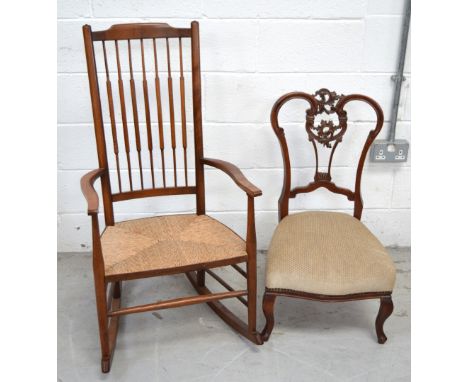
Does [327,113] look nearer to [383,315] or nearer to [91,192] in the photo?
[383,315]

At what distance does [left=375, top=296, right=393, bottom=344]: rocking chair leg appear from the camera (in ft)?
5.36

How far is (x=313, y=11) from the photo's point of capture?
2031 millimetres

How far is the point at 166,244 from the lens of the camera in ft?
5.29

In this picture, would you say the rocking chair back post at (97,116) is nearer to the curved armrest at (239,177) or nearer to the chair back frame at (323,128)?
the curved armrest at (239,177)

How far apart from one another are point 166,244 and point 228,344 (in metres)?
0.48

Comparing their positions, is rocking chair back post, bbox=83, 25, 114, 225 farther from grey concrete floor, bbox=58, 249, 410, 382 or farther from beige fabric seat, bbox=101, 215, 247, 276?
grey concrete floor, bbox=58, 249, 410, 382

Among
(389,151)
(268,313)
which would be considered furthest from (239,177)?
(389,151)

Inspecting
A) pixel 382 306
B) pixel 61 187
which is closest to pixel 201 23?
pixel 61 187

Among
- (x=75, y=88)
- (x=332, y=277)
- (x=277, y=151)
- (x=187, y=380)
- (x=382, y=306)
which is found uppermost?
(x=75, y=88)

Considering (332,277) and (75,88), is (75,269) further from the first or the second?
(332,277)

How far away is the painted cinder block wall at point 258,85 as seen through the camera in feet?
6.61

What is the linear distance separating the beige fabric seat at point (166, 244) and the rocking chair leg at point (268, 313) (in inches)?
7.4

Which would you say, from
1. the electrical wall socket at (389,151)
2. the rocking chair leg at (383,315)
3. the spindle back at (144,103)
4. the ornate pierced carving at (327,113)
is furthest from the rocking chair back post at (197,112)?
the electrical wall socket at (389,151)

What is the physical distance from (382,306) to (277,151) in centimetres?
93
